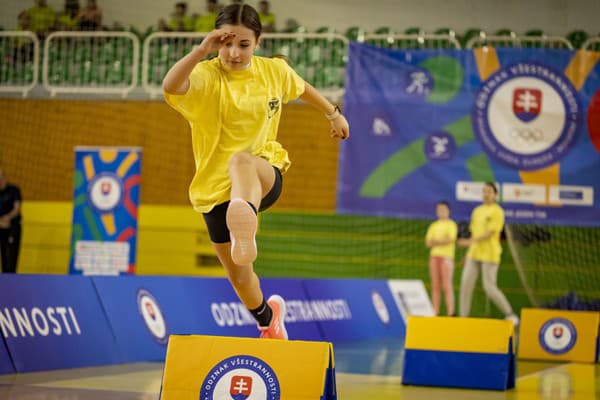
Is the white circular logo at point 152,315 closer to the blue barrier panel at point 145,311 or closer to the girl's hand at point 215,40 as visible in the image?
the blue barrier panel at point 145,311

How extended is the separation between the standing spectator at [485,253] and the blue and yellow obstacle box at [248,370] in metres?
8.01

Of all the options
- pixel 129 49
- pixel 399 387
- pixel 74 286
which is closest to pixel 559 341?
pixel 399 387

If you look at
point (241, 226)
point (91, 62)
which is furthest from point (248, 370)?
point (91, 62)

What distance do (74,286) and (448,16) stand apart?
11.0m

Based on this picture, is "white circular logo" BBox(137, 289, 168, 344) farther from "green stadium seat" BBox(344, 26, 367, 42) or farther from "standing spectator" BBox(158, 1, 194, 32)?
"standing spectator" BBox(158, 1, 194, 32)

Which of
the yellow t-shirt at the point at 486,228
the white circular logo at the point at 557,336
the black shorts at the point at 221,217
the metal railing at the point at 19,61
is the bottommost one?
the white circular logo at the point at 557,336

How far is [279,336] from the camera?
5.45 meters

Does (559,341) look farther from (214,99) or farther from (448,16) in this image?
(448,16)

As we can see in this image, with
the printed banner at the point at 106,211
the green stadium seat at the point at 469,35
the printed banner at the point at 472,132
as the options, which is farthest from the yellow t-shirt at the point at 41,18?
the printed banner at the point at 472,132

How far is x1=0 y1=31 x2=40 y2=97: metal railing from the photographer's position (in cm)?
1678

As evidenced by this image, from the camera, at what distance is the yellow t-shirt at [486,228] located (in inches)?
483

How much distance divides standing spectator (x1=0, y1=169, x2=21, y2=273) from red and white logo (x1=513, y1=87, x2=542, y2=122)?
24.4 ft

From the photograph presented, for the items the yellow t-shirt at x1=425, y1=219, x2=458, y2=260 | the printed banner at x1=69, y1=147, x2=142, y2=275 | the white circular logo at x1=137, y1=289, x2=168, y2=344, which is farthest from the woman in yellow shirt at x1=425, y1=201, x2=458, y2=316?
the white circular logo at x1=137, y1=289, x2=168, y2=344

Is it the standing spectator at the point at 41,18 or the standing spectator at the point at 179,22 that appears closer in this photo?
the standing spectator at the point at 179,22
